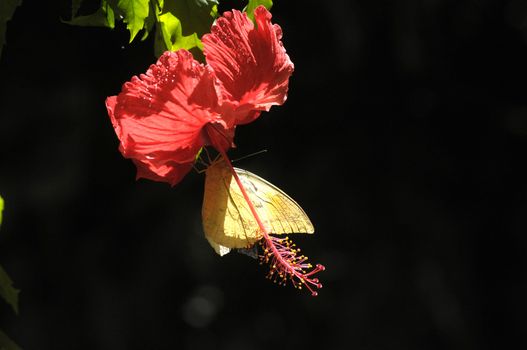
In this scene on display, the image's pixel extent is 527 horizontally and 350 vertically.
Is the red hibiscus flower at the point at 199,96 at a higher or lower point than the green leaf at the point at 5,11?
lower

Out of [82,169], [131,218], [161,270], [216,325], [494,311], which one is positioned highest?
[82,169]

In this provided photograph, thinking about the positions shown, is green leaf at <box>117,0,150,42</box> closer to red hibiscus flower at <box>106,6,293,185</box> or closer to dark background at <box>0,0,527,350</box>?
red hibiscus flower at <box>106,6,293,185</box>

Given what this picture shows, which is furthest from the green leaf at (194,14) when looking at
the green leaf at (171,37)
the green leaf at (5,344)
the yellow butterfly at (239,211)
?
the green leaf at (5,344)

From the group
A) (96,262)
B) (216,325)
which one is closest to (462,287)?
(216,325)

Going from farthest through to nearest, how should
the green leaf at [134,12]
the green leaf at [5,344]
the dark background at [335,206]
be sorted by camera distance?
1. the dark background at [335,206]
2. the green leaf at [134,12]
3. the green leaf at [5,344]

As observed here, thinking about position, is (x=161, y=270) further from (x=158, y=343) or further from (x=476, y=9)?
(x=476, y=9)

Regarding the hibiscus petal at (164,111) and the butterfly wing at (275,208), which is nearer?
the hibiscus petal at (164,111)

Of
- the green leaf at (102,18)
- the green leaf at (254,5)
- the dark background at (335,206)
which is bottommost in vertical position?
the dark background at (335,206)

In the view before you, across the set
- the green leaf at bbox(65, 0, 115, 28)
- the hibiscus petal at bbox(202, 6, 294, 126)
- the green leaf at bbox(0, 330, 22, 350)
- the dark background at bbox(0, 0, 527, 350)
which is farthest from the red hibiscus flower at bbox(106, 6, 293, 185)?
the dark background at bbox(0, 0, 527, 350)

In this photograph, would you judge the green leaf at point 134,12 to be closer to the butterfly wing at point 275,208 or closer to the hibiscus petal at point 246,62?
the hibiscus petal at point 246,62
